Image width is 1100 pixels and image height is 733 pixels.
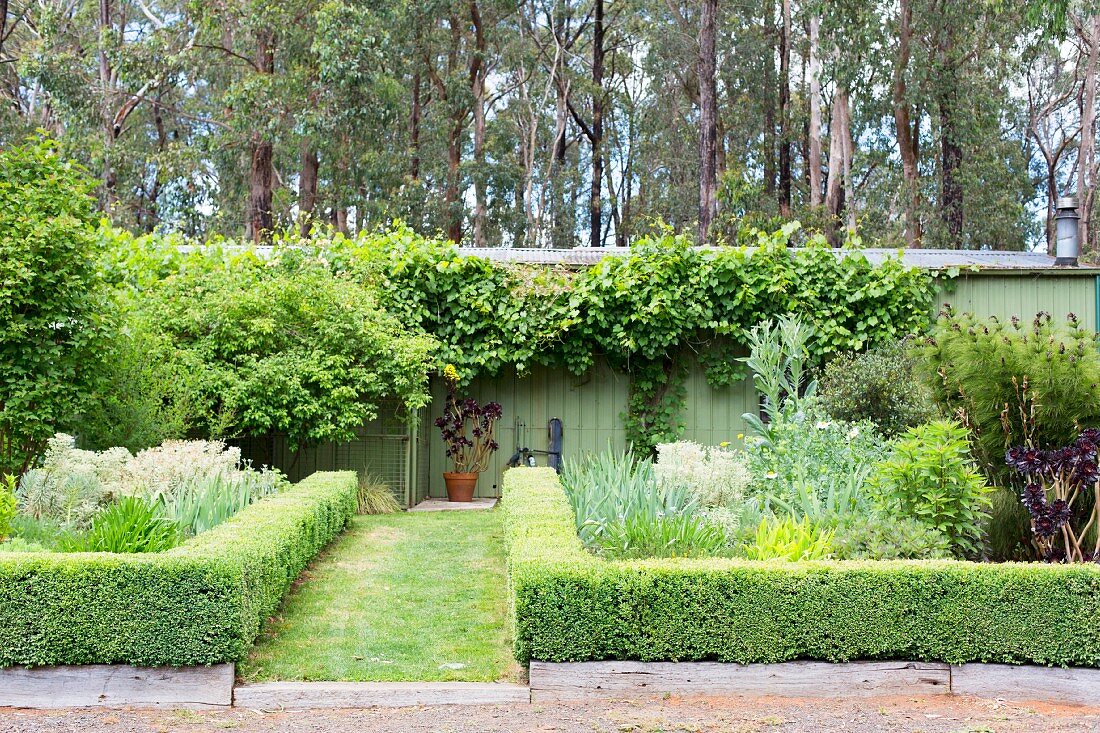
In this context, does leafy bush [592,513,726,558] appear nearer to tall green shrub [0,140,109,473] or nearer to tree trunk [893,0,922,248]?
tall green shrub [0,140,109,473]

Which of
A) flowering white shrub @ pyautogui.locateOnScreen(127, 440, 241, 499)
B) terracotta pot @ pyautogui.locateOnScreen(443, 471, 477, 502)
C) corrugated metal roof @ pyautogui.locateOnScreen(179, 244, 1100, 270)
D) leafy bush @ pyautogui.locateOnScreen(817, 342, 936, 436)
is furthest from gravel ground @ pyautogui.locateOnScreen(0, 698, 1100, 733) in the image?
corrugated metal roof @ pyautogui.locateOnScreen(179, 244, 1100, 270)

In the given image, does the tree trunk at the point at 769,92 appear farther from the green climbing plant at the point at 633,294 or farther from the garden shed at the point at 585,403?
the green climbing plant at the point at 633,294

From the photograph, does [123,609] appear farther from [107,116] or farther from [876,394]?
[107,116]

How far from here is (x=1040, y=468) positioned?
567 cm

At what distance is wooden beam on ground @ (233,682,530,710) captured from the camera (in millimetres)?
4551

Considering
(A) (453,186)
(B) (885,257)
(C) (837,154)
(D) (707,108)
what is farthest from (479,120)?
(B) (885,257)

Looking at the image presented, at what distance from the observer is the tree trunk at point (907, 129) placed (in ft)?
70.6

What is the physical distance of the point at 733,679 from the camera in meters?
4.71

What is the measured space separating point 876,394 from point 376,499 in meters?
5.16

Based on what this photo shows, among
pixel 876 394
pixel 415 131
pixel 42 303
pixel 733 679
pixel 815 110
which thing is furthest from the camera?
pixel 415 131

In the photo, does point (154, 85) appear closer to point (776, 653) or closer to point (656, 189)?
point (656, 189)

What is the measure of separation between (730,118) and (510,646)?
2451 cm

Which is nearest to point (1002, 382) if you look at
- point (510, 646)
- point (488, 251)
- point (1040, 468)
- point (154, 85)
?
point (1040, 468)

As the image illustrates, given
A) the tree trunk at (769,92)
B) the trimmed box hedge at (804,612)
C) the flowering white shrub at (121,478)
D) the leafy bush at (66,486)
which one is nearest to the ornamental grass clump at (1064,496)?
the trimmed box hedge at (804,612)
